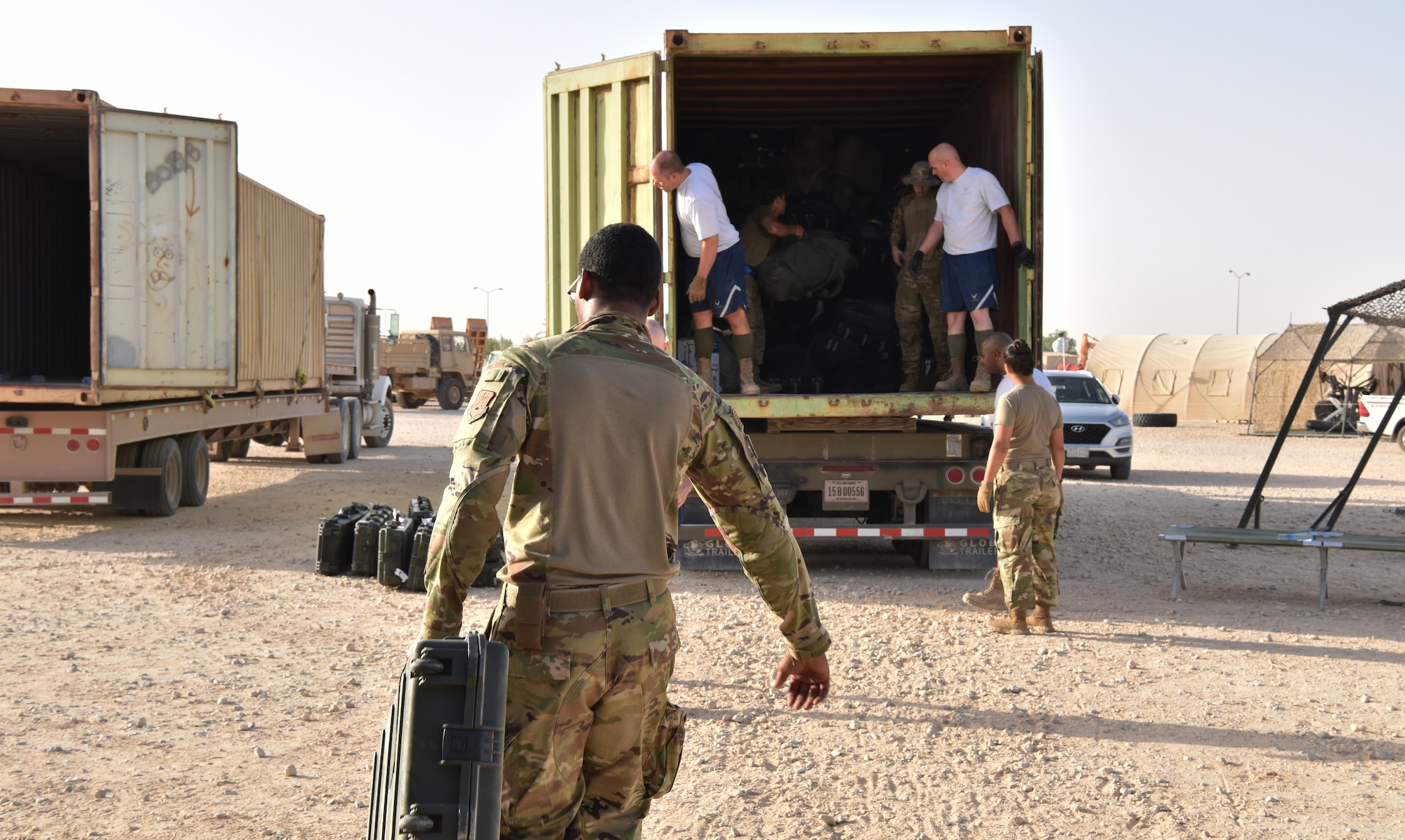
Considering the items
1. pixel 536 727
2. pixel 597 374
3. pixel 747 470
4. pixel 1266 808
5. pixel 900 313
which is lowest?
pixel 1266 808

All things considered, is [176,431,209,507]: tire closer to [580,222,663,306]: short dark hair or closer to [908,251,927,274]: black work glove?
[908,251,927,274]: black work glove

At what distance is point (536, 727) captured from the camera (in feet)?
7.85

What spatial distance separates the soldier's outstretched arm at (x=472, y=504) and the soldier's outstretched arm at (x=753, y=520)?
19.3 inches

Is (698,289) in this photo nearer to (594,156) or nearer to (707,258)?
(707,258)

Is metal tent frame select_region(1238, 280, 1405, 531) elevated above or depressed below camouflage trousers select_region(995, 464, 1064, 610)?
above

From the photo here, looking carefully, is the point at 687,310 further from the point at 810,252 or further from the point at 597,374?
the point at 597,374

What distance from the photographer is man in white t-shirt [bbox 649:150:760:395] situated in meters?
7.43

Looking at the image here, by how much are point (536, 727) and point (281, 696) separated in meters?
3.24

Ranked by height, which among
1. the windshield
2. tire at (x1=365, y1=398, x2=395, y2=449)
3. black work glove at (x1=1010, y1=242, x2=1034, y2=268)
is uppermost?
black work glove at (x1=1010, y1=242, x2=1034, y2=268)

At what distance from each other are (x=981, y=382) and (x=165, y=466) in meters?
7.59

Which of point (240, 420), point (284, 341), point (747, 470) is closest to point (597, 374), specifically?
point (747, 470)

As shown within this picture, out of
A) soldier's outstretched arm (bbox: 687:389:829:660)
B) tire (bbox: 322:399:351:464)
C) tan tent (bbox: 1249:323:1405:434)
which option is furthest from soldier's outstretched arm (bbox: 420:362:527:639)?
tan tent (bbox: 1249:323:1405:434)

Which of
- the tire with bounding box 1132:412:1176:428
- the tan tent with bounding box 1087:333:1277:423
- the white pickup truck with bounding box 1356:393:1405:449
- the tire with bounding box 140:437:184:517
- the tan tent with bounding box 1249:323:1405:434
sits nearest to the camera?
the tire with bounding box 140:437:184:517

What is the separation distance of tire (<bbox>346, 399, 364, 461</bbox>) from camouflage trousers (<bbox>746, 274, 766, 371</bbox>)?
36.6 feet
